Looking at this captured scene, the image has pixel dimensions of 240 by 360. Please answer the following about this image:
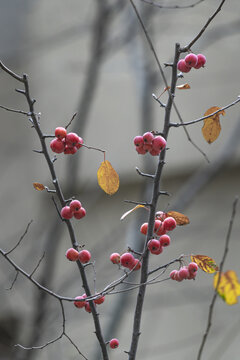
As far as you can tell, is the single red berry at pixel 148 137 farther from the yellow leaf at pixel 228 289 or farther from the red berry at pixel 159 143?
the yellow leaf at pixel 228 289

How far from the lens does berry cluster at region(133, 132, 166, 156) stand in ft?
1.52

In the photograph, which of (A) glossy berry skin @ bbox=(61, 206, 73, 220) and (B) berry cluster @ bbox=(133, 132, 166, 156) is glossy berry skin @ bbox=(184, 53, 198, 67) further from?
(A) glossy berry skin @ bbox=(61, 206, 73, 220)

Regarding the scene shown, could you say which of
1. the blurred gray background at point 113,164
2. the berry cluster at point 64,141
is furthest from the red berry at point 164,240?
the blurred gray background at point 113,164

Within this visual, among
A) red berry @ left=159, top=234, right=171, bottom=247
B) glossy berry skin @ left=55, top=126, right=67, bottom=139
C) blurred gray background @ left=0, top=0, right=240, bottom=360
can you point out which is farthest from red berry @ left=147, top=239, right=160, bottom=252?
blurred gray background @ left=0, top=0, right=240, bottom=360

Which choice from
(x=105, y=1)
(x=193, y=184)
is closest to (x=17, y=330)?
(x=193, y=184)

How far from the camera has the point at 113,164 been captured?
2199 mm

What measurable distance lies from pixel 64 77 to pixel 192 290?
1156 mm

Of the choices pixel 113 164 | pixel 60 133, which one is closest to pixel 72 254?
pixel 60 133

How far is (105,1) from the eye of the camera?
1420 mm

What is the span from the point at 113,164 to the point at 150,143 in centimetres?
173

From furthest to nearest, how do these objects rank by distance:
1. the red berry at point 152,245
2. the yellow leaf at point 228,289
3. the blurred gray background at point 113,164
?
the blurred gray background at point 113,164, the yellow leaf at point 228,289, the red berry at point 152,245

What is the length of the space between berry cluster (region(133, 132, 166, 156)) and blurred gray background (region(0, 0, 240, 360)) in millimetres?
1573

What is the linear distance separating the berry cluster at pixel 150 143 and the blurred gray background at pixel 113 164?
A: 1.57 metres

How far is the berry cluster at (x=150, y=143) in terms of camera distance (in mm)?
464
